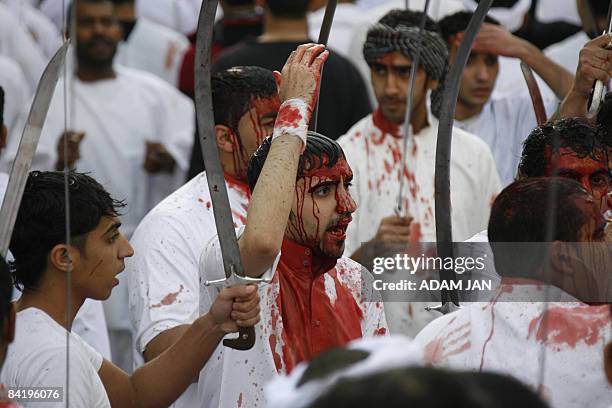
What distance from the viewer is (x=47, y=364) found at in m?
2.87

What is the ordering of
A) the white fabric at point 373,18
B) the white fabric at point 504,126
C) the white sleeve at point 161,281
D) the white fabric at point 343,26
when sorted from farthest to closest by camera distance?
the white fabric at point 343,26 → the white fabric at point 373,18 → the white fabric at point 504,126 → the white sleeve at point 161,281

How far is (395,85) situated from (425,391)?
10.6 feet

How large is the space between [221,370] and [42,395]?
1.85 ft

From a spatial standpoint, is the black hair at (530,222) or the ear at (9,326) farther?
the black hair at (530,222)

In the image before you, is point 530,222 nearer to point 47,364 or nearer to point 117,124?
point 47,364

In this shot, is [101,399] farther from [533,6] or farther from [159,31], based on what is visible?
[159,31]

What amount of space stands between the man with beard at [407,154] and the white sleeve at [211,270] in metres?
1.23

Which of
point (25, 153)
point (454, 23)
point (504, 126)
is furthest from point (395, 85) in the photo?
point (25, 153)

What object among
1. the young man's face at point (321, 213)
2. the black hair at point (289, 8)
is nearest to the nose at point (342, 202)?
the young man's face at point (321, 213)

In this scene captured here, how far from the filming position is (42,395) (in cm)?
282

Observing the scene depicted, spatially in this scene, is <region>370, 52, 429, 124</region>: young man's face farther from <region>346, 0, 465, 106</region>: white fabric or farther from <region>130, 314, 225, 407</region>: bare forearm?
<region>130, 314, 225, 407</region>: bare forearm

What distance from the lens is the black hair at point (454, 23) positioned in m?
5.31

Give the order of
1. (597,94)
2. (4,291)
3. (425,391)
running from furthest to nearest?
1. (597,94)
2. (4,291)
3. (425,391)

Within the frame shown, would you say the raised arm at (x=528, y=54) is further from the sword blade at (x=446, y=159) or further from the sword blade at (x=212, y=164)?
the sword blade at (x=212, y=164)
